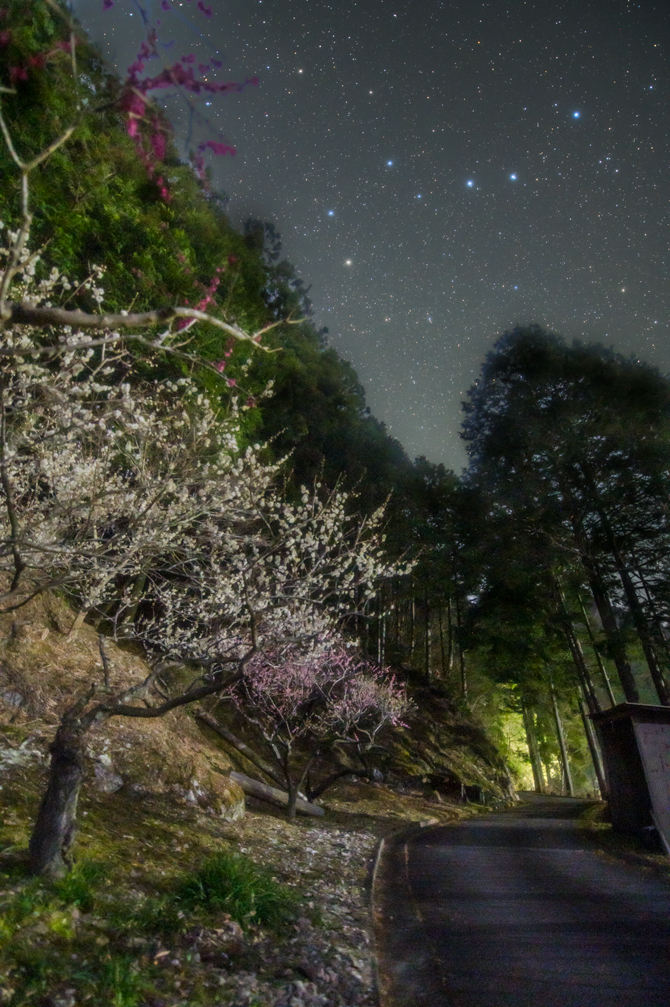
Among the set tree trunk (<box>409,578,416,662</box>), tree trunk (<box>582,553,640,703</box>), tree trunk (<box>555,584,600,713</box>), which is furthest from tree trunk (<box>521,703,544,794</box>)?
tree trunk (<box>582,553,640,703</box>)

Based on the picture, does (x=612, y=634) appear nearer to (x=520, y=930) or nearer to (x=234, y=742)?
(x=520, y=930)

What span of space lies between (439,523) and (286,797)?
19.1 m

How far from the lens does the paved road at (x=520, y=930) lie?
16.7 feet

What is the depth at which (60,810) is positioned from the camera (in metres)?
6.04

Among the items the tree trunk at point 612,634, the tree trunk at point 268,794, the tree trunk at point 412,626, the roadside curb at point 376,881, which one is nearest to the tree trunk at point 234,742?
the tree trunk at point 268,794

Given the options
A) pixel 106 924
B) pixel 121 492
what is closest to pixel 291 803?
pixel 106 924

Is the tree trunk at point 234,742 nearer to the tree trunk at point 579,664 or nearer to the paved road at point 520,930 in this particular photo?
the paved road at point 520,930

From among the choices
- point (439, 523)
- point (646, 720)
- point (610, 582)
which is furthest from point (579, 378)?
point (646, 720)

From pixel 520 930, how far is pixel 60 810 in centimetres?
625

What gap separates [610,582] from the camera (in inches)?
766

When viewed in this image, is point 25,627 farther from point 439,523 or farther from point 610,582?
point 439,523

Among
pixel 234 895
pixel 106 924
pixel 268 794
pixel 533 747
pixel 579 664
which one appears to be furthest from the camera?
pixel 533 747

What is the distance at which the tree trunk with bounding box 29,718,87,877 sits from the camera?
583 centimetres

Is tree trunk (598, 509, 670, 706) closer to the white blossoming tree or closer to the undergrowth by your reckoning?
the white blossoming tree
